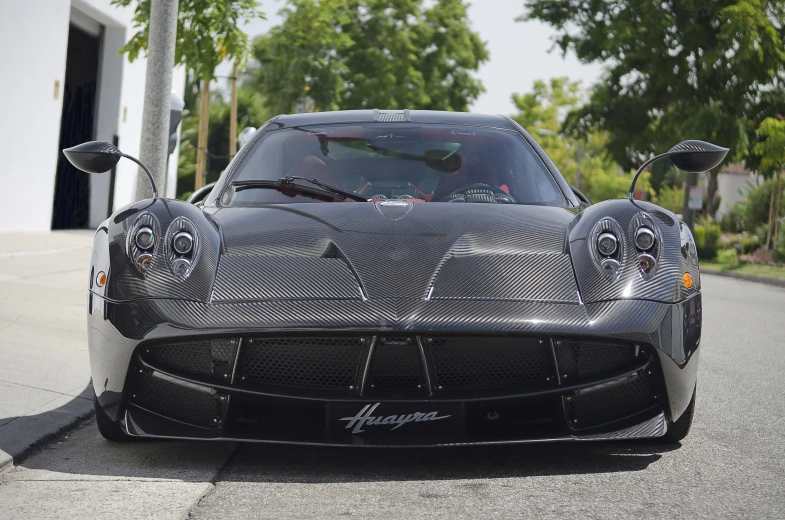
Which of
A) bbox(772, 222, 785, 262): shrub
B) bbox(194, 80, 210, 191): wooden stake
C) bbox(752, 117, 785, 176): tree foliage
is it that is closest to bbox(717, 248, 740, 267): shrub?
bbox(772, 222, 785, 262): shrub

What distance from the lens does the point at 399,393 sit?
327 centimetres

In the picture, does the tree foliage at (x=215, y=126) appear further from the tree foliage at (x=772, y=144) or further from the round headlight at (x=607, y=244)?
the round headlight at (x=607, y=244)

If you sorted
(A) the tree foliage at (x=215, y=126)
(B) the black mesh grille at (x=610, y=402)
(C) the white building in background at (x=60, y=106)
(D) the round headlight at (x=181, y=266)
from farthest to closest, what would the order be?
1. (A) the tree foliage at (x=215, y=126)
2. (C) the white building in background at (x=60, y=106)
3. (D) the round headlight at (x=181, y=266)
4. (B) the black mesh grille at (x=610, y=402)

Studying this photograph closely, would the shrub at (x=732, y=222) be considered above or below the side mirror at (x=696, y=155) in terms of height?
below

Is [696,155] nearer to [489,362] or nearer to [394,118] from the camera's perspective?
[489,362]

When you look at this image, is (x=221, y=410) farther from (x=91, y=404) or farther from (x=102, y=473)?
(x=91, y=404)

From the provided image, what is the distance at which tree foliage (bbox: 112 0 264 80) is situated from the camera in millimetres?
9164

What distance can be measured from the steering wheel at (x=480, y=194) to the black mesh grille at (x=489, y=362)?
45.5 inches

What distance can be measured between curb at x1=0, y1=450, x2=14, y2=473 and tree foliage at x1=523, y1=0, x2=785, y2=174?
27.0m

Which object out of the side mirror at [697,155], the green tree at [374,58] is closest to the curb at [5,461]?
the side mirror at [697,155]

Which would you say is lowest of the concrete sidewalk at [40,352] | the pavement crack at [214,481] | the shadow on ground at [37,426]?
the concrete sidewalk at [40,352]

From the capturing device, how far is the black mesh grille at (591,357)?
3.32m

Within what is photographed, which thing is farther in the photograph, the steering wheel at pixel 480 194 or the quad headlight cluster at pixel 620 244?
the steering wheel at pixel 480 194

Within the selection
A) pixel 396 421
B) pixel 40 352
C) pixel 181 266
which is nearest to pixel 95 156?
pixel 181 266
